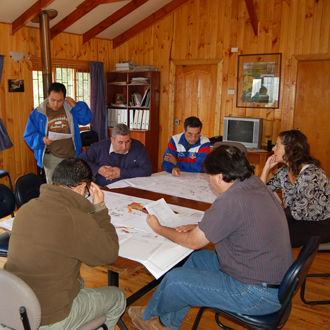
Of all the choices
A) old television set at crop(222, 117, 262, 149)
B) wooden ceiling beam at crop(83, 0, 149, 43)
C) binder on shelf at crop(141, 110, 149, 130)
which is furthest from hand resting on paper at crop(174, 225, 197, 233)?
binder on shelf at crop(141, 110, 149, 130)

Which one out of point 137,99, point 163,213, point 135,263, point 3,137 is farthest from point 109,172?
point 137,99

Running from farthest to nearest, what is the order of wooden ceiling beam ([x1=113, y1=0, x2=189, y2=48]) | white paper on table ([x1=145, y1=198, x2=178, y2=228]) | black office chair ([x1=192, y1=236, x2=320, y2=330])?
wooden ceiling beam ([x1=113, y1=0, x2=189, y2=48]), white paper on table ([x1=145, y1=198, x2=178, y2=228]), black office chair ([x1=192, y1=236, x2=320, y2=330])

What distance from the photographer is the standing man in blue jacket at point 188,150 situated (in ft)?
11.5

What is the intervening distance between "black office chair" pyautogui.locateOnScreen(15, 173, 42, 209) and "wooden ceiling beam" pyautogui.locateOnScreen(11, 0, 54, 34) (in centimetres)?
280

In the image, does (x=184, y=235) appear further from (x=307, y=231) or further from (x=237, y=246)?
(x=307, y=231)

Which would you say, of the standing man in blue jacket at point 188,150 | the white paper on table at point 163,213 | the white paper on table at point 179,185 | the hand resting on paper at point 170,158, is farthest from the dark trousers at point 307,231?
the hand resting on paper at point 170,158

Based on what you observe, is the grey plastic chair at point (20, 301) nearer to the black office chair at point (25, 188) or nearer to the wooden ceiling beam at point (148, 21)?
the black office chair at point (25, 188)

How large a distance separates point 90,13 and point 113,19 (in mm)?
477

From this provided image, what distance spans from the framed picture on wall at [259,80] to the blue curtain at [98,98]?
2505 millimetres

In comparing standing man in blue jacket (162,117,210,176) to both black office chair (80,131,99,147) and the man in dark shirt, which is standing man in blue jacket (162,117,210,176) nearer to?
the man in dark shirt

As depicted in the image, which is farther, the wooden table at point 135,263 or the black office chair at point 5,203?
the black office chair at point 5,203

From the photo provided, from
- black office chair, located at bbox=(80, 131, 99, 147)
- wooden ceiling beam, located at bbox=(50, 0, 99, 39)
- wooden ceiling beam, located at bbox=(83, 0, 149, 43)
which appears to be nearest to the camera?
wooden ceiling beam, located at bbox=(50, 0, 99, 39)

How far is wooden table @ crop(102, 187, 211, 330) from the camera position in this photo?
5.41 ft

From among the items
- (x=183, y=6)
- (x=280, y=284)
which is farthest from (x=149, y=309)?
(x=183, y=6)
